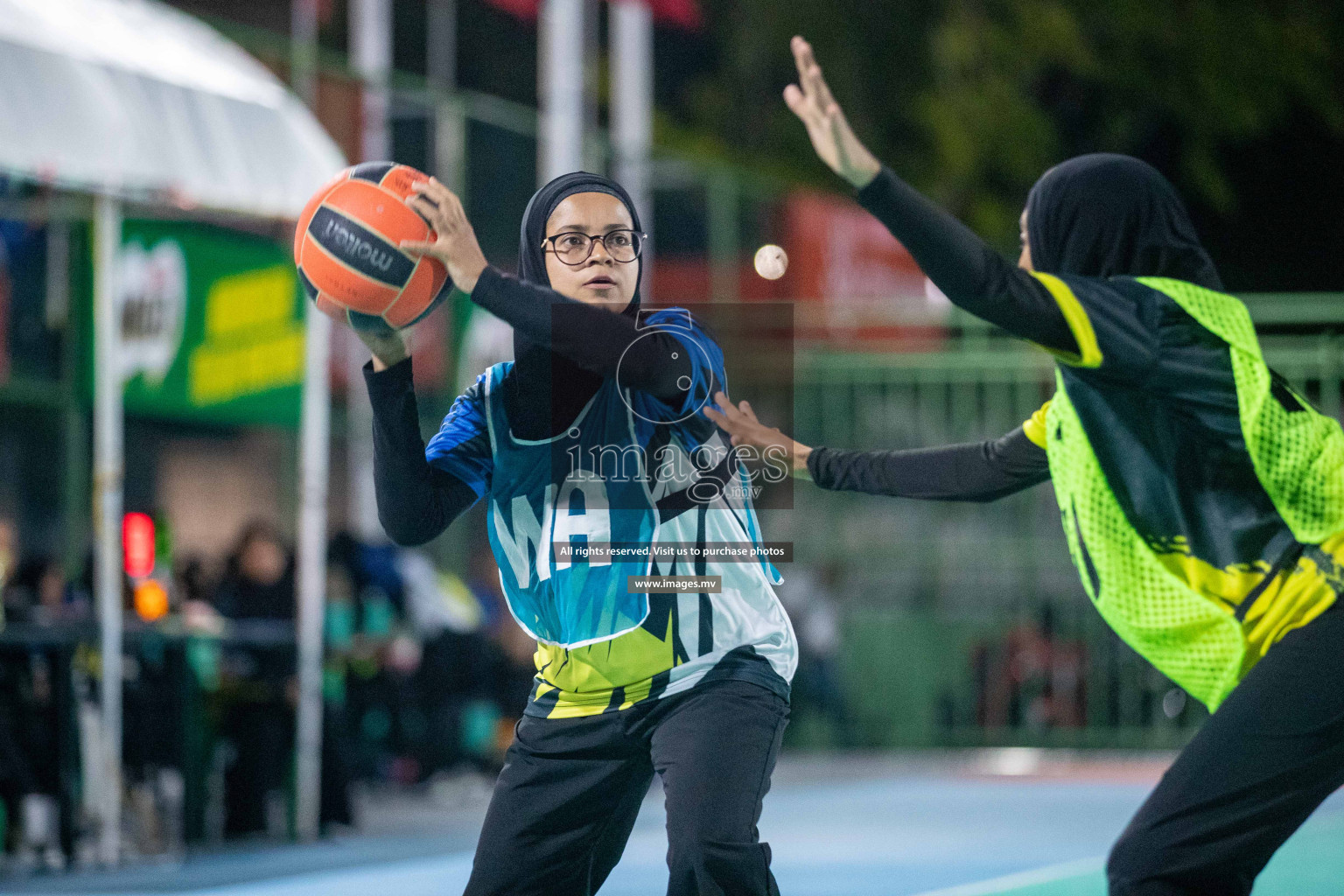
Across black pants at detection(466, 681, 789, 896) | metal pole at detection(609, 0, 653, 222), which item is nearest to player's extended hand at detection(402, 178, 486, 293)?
black pants at detection(466, 681, 789, 896)

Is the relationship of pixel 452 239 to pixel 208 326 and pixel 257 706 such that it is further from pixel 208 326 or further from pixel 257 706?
pixel 208 326

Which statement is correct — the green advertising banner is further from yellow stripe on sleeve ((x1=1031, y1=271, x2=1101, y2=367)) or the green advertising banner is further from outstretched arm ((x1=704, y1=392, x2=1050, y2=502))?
yellow stripe on sleeve ((x1=1031, y1=271, x2=1101, y2=367))

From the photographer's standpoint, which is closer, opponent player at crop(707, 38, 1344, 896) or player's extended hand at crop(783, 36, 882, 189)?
player's extended hand at crop(783, 36, 882, 189)

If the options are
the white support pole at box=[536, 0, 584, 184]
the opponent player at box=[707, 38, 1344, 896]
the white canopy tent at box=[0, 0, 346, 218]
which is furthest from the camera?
the white support pole at box=[536, 0, 584, 184]

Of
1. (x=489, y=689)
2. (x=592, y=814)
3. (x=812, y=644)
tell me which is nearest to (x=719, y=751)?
(x=592, y=814)

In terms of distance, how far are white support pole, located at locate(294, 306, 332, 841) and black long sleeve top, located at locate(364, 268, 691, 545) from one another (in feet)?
18.8

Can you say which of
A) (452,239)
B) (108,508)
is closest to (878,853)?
(108,508)

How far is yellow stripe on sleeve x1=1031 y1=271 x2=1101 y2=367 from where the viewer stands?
11.8 ft

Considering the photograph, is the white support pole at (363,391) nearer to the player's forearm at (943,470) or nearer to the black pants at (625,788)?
the player's forearm at (943,470)

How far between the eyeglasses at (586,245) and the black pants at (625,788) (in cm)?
100

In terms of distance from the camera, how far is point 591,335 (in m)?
3.86

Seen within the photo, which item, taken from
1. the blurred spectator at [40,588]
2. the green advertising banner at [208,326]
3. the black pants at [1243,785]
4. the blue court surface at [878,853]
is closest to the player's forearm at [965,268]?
the black pants at [1243,785]

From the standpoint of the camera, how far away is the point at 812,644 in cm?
1572

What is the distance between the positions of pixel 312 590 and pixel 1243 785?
23.3 feet
